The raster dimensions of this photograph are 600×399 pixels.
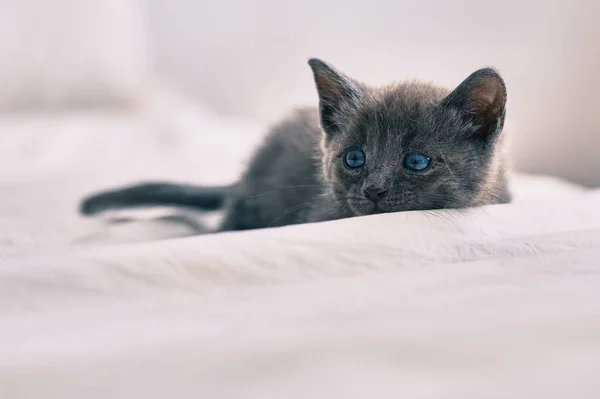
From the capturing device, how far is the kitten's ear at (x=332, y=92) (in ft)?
3.91

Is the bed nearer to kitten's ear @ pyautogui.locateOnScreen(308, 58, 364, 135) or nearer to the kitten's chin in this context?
the kitten's chin

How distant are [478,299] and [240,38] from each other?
9.90 ft

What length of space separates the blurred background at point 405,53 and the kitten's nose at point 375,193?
1.45 m

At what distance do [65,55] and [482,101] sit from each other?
2165 millimetres

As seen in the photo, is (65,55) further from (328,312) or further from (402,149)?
(328,312)

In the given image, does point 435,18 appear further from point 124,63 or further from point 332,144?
point 332,144

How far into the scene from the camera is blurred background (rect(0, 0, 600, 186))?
2520 mm

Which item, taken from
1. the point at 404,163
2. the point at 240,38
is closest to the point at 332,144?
the point at 404,163

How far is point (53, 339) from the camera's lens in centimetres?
57

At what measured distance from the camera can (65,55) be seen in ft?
8.74

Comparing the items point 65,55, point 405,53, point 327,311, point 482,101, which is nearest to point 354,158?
point 482,101

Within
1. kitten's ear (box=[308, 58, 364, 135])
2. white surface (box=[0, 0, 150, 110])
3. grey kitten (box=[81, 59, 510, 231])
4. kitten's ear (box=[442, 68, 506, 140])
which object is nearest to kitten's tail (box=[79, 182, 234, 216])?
grey kitten (box=[81, 59, 510, 231])

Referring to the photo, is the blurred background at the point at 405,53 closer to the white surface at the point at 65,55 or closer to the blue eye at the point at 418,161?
the white surface at the point at 65,55

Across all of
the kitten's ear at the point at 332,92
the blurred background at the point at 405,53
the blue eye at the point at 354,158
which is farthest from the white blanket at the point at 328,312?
the blurred background at the point at 405,53
